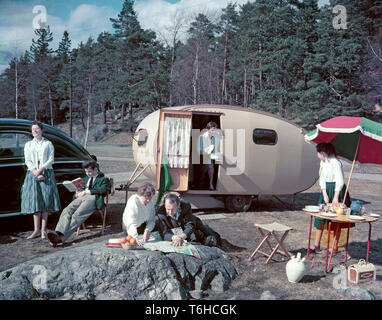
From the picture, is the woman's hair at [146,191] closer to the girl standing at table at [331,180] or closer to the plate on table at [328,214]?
the plate on table at [328,214]

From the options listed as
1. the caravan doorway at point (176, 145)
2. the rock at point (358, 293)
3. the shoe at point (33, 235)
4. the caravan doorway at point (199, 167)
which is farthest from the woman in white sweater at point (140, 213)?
the caravan doorway at point (199, 167)

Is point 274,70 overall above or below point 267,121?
above

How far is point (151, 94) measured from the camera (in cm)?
2958

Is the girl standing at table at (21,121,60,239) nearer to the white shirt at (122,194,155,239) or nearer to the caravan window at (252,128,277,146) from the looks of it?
the white shirt at (122,194,155,239)

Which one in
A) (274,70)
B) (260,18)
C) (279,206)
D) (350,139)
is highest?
(260,18)

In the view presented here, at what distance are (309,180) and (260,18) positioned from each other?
2411 centimetres

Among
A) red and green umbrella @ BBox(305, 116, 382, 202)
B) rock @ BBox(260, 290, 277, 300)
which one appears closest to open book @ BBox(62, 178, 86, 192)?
rock @ BBox(260, 290, 277, 300)

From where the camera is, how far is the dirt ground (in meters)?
5.04

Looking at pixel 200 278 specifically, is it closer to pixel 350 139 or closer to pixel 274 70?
pixel 350 139

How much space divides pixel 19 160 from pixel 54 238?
1968 millimetres

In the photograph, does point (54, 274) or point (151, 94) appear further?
point (151, 94)

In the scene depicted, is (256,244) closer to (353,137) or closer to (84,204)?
(353,137)

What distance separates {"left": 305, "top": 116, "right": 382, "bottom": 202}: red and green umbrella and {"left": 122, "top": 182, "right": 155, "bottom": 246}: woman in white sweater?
10.2 ft
